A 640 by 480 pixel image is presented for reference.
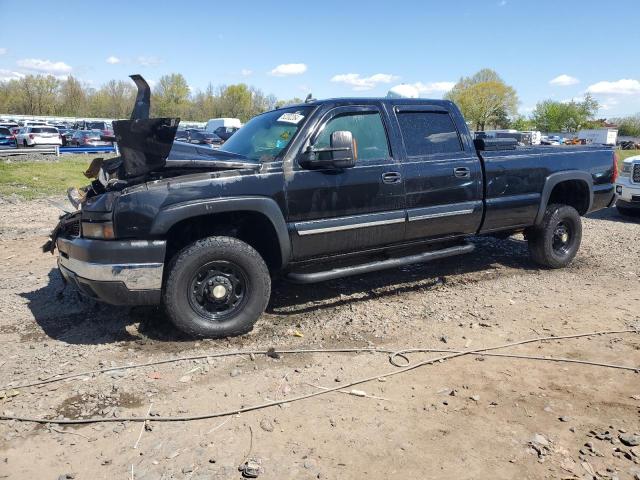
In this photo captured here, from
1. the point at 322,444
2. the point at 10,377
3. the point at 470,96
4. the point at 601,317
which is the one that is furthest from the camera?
the point at 470,96

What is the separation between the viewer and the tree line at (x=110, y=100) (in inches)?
3231

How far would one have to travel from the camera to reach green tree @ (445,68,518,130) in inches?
3236

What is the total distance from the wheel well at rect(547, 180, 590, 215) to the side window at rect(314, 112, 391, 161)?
2.73 metres

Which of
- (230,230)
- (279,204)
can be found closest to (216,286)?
(230,230)

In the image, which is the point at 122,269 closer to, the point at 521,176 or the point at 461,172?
the point at 461,172

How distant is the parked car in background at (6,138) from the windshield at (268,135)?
31.1 m

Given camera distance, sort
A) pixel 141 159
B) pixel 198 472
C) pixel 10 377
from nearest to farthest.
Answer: pixel 198 472 < pixel 10 377 < pixel 141 159

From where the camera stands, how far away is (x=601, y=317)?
480 cm

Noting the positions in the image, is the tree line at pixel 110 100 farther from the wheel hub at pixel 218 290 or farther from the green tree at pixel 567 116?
the wheel hub at pixel 218 290

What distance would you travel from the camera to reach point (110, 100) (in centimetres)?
8581

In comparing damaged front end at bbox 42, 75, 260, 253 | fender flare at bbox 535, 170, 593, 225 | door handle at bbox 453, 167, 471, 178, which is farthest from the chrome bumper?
fender flare at bbox 535, 170, 593, 225

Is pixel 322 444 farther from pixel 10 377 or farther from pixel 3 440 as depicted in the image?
pixel 10 377

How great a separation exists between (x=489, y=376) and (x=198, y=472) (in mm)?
2088

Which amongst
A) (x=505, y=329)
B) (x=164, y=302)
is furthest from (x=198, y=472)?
(x=505, y=329)
